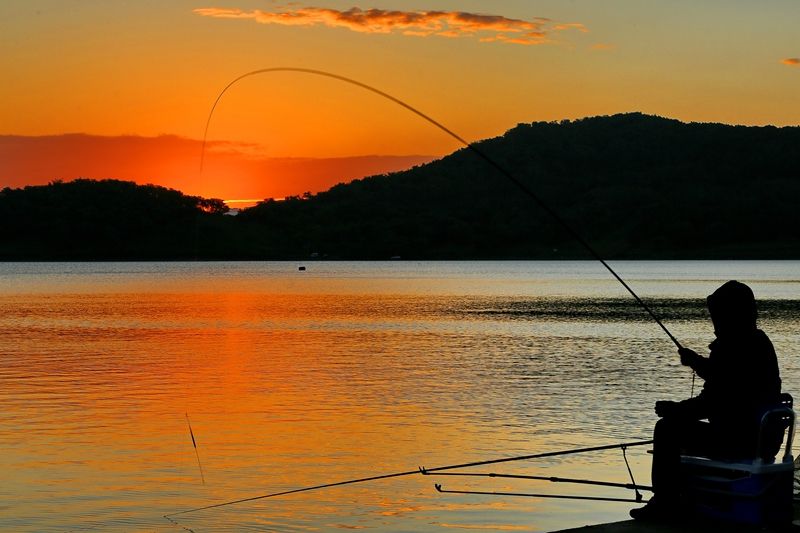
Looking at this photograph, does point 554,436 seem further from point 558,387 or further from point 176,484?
point 558,387

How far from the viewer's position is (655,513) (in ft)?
27.6

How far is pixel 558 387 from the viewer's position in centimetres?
2573

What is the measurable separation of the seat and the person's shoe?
19 cm

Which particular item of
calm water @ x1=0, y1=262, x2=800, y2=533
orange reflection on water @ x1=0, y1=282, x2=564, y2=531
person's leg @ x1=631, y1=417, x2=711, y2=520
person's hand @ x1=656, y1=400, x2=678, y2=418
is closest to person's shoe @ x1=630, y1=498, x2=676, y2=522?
person's leg @ x1=631, y1=417, x2=711, y2=520

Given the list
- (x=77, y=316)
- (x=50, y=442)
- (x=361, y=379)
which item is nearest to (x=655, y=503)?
(x=50, y=442)

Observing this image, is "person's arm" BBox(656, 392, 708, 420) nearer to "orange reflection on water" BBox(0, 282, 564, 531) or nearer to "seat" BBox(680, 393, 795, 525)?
"seat" BBox(680, 393, 795, 525)

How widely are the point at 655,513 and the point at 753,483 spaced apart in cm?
72

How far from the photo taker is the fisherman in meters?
7.99

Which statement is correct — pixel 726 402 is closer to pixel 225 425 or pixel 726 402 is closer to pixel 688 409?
pixel 688 409

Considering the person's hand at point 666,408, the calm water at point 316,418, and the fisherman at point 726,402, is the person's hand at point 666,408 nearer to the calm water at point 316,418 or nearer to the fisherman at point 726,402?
the fisherman at point 726,402

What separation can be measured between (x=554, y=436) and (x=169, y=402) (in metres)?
8.74

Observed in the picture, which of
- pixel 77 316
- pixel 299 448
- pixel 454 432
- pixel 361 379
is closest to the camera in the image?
pixel 299 448

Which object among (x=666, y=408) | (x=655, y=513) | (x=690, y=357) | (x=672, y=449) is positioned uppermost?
(x=690, y=357)

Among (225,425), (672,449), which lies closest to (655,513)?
(672,449)
